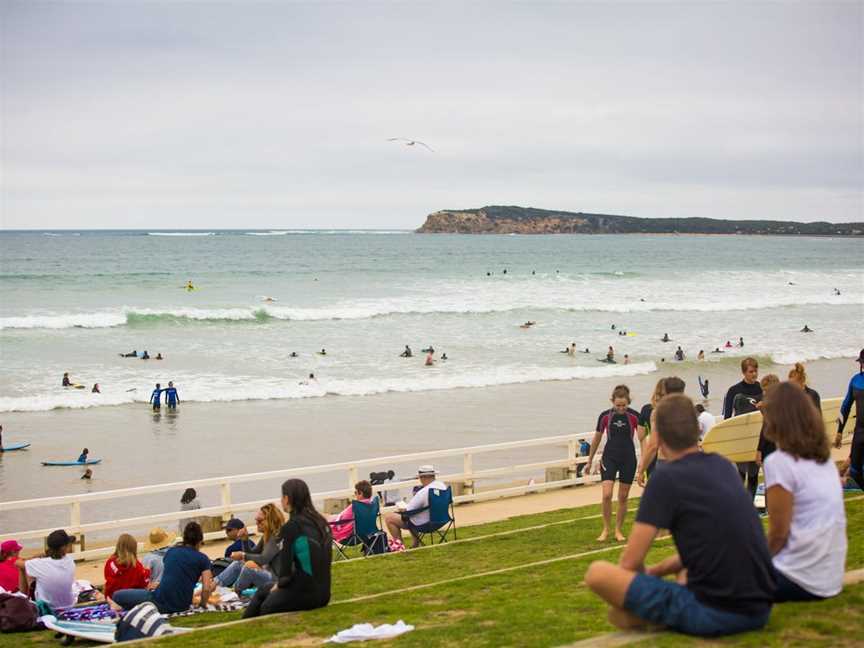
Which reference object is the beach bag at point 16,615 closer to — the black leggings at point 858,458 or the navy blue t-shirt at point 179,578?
the navy blue t-shirt at point 179,578

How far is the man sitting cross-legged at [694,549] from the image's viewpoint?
14.0 ft

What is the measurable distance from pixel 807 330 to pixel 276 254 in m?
92.0

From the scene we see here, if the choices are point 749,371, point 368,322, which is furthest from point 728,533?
point 368,322

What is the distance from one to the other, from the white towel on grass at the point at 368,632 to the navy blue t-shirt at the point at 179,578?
207 cm

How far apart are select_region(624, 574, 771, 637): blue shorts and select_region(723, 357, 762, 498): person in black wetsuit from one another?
17.3 feet

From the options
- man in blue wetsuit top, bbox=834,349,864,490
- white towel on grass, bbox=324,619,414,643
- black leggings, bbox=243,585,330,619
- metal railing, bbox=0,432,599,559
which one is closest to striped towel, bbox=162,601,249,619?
black leggings, bbox=243,585,330,619

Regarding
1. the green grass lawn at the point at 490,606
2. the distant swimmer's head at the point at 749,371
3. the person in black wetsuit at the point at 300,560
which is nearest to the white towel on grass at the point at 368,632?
the green grass lawn at the point at 490,606

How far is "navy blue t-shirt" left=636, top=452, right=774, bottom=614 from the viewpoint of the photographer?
4.27 m

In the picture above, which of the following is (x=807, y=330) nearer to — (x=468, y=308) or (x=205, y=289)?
(x=468, y=308)

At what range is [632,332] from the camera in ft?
157

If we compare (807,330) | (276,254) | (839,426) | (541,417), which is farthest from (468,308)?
(276,254)

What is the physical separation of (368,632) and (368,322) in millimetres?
46948

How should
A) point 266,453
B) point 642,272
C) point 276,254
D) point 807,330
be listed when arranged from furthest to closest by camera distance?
1. point 276,254
2. point 642,272
3. point 807,330
4. point 266,453

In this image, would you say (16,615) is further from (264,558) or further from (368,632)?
(368,632)
